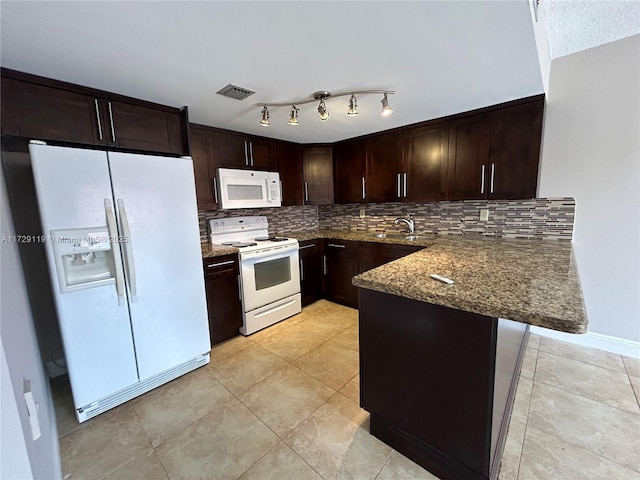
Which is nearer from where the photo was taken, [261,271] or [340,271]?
[261,271]

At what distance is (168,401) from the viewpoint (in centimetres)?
183

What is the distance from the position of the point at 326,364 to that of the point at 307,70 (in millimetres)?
2134

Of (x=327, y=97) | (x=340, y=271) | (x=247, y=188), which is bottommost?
(x=340, y=271)

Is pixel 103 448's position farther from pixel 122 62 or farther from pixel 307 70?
pixel 307 70

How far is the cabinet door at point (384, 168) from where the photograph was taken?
9.81ft

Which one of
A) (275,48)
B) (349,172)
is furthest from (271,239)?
(275,48)

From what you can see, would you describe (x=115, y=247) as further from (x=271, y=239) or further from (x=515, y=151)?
(x=515, y=151)

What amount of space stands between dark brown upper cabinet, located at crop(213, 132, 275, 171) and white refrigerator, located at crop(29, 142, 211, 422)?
2.56 ft

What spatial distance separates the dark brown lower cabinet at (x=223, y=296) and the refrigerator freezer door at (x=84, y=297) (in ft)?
2.32

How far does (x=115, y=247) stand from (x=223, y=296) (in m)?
1.03

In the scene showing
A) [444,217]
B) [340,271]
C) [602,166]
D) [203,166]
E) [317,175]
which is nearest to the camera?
[602,166]

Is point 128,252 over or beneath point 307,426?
over

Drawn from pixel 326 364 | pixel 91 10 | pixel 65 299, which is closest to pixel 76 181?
pixel 65 299

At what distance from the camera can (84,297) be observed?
63.1 inches
